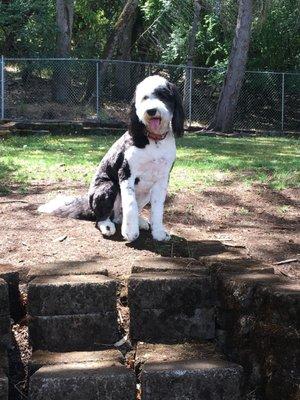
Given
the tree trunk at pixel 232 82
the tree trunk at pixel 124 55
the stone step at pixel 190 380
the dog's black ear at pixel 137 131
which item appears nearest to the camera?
the stone step at pixel 190 380

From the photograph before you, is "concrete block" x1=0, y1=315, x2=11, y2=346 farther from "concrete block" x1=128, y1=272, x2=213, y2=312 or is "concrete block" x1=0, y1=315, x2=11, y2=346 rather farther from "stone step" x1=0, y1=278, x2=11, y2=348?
"concrete block" x1=128, y1=272, x2=213, y2=312

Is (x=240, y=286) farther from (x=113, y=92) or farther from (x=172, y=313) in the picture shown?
(x=113, y=92)

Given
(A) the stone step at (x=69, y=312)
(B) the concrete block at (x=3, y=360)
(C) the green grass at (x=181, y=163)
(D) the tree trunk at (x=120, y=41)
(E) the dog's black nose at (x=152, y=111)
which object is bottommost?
(C) the green grass at (x=181, y=163)

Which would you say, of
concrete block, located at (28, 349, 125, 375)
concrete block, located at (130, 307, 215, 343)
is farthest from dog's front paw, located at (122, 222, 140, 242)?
concrete block, located at (28, 349, 125, 375)

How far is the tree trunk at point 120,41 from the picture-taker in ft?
67.5

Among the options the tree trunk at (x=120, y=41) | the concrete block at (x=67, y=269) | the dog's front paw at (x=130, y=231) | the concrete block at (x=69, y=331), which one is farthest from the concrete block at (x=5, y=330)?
the tree trunk at (x=120, y=41)

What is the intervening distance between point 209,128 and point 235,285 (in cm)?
1641

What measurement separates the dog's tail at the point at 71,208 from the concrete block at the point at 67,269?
171cm

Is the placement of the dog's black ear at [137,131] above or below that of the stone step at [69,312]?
above

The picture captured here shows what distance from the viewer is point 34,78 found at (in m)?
20.9

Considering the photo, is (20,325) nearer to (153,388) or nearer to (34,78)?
(153,388)

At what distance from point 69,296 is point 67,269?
0.34 m

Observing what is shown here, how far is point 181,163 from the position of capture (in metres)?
10.5

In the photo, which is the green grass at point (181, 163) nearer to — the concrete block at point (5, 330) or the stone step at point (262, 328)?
the concrete block at point (5, 330)
